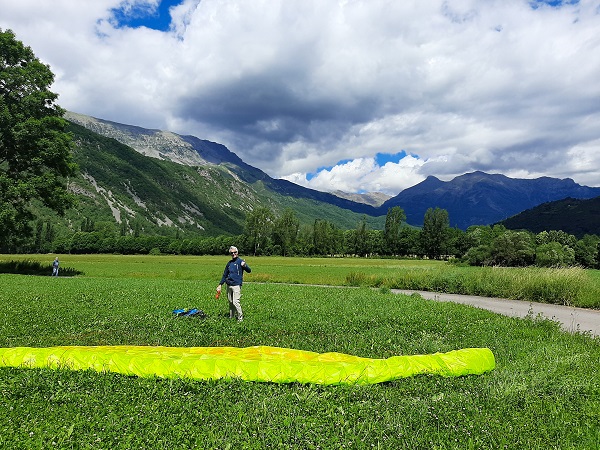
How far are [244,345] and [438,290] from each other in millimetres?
25281

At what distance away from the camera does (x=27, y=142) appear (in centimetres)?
3653

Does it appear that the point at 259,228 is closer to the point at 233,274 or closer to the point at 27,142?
the point at 27,142

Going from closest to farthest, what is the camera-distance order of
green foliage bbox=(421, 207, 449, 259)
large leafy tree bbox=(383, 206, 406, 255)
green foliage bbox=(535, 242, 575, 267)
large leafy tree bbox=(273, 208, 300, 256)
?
1. green foliage bbox=(535, 242, 575, 267)
2. green foliage bbox=(421, 207, 449, 259)
3. large leafy tree bbox=(273, 208, 300, 256)
4. large leafy tree bbox=(383, 206, 406, 255)

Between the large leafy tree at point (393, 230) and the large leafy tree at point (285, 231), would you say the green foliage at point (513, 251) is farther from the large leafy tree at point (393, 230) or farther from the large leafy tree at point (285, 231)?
the large leafy tree at point (285, 231)

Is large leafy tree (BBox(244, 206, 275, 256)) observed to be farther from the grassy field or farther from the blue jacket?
the grassy field

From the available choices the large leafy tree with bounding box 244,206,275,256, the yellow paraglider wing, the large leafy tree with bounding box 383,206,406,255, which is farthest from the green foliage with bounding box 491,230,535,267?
the yellow paraglider wing

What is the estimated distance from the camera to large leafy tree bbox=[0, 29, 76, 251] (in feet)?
116

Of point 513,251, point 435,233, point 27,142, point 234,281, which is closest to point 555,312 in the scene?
point 234,281

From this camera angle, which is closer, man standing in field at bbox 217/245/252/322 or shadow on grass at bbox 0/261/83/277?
man standing in field at bbox 217/245/252/322

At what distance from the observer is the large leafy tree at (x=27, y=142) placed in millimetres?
35312

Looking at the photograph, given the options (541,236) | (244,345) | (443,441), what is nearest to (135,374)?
(244,345)

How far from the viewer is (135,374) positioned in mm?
8070

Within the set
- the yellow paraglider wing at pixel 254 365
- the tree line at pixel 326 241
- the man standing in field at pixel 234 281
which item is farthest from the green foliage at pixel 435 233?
the yellow paraglider wing at pixel 254 365

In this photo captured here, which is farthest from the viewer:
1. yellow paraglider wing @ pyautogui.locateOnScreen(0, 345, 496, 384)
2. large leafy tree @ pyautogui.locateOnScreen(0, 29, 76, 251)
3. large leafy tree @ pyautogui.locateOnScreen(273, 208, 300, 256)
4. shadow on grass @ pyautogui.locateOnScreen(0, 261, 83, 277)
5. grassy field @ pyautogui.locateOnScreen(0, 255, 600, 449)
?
large leafy tree @ pyautogui.locateOnScreen(273, 208, 300, 256)
